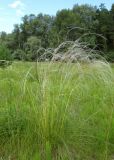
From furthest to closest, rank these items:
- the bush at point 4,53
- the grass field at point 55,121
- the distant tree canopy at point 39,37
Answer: the bush at point 4,53
the distant tree canopy at point 39,37
the grass field at point 55,121

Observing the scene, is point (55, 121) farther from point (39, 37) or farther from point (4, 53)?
point (4, 53)

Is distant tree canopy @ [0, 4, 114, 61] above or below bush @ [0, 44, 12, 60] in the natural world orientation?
above

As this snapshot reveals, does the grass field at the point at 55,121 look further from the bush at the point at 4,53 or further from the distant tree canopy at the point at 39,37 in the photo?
the bush at the point at 4,53

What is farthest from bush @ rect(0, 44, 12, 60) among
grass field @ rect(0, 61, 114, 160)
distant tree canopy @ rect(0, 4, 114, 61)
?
grass field @ rect(0, 61, 114, 160)

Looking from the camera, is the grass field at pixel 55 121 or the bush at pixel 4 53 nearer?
the grass field at pixel 55 121

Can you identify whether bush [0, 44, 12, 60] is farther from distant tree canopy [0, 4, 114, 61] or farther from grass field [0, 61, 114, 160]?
grass field [0, 61, 114, 160]

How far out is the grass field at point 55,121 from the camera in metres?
2.69

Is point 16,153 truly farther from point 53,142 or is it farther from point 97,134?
point 97,134

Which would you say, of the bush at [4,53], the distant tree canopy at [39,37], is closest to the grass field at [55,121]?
the distant tree canopy at [39,37]

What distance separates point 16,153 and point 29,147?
0.13 metres

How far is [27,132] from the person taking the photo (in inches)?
108

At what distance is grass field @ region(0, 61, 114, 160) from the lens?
269cm

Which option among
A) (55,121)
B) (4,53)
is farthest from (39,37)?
(4,53)

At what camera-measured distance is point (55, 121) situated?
274cm
